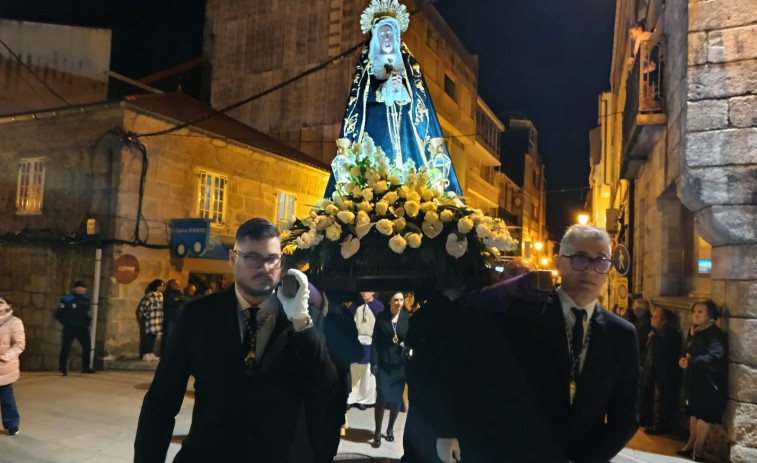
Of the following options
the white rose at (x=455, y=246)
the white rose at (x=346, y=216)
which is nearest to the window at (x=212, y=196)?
the white rose at (x=346, y=216)

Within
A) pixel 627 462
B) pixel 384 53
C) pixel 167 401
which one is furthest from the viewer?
pixel 627 462

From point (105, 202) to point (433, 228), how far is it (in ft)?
36.5

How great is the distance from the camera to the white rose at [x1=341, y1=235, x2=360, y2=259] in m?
3.73

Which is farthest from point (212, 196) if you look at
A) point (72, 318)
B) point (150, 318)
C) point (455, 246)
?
point (455, 246)

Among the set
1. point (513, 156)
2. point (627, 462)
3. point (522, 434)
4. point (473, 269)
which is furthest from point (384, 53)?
point (513, 156)

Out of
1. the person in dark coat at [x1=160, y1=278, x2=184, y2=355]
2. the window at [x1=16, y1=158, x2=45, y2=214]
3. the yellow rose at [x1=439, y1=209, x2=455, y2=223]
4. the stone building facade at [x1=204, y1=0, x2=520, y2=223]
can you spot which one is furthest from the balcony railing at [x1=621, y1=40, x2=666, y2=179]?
the window at [x1=16, y1=158, x2=45, y2=214]

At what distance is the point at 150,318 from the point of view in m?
12.1

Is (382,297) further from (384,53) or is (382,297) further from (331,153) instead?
(331,153)

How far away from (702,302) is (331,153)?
592 inches

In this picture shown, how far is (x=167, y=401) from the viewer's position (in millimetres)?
2529

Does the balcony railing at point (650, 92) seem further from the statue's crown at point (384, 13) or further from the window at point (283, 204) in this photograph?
the window at point (283, 204)

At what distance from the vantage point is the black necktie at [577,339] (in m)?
2.87

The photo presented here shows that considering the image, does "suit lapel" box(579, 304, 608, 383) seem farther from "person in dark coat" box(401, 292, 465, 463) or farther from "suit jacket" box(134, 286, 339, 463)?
"suit jacket" box(134, 286, 339, 463)

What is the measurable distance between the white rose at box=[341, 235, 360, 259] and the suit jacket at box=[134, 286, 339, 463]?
3.62ft
